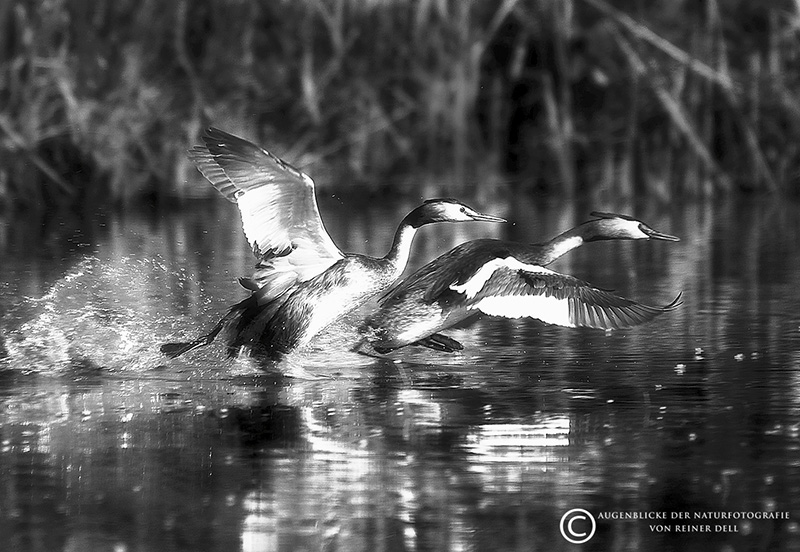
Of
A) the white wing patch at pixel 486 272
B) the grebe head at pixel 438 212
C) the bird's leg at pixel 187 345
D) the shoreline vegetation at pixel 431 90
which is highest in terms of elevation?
the shoreline vegetation at pixel 431 90

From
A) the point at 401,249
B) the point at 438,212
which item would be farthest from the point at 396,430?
the point at 438,212

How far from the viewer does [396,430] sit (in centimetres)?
617

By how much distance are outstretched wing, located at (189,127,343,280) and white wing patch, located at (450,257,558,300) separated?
2.27 ft

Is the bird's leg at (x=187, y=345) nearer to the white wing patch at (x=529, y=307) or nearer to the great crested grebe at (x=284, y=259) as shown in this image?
the great crested grebe at (x=284, y=259)

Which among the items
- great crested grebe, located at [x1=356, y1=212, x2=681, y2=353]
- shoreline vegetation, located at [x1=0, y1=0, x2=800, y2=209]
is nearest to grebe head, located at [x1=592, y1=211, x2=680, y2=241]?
great crested grebe, located at [x1=356, y1=212, x2=681, y2=353]

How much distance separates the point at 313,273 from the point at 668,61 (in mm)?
9417

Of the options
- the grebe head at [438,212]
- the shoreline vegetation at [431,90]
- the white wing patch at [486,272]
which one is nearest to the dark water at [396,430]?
the white wing patch at [486,272]

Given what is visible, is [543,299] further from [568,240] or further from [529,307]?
[568,240]

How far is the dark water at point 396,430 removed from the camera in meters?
4.88

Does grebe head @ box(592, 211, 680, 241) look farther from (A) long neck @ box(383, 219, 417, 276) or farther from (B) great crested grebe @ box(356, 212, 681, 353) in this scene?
(A) long neck @ box(383, 219, 417, 276)

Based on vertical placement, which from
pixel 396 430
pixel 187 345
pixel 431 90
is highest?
pixel 431 90

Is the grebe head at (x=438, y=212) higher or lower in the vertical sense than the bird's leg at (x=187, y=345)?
higher

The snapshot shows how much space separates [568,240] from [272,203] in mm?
1443

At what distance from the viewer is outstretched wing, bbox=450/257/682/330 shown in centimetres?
Result: 762
